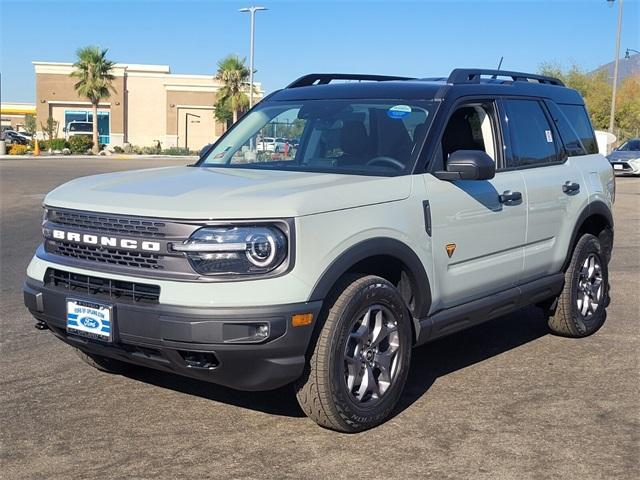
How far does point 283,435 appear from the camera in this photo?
13.7 feet

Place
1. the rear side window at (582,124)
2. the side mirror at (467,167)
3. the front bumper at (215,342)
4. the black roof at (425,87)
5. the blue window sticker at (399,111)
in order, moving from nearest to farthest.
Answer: the front bumper at (215,342), the side mirror at (467,167), the blue window sticker at (399,111), the black roof at (425,87), the rear side window at (582,124)

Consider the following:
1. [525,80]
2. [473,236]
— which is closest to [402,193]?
[473,236]

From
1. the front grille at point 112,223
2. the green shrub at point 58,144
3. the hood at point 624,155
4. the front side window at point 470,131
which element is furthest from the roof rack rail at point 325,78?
the green shrub at point 58,144

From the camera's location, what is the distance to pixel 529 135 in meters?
5.80

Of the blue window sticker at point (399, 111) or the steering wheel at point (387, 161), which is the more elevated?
the blue window sticker at point (399, 111)

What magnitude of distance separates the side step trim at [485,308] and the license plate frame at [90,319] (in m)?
1.80

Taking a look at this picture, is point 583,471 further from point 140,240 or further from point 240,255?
point 140,240

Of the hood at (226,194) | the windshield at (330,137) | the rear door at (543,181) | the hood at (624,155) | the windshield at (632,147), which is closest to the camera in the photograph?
the hood at (226,194)

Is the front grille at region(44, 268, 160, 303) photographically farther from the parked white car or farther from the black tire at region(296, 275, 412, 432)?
the parked white car

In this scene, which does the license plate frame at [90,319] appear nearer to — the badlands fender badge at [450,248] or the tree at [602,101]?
the badlands fender badge at [450,248]

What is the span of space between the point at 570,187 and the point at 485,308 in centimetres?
149

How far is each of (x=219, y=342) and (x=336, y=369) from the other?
0.65 m

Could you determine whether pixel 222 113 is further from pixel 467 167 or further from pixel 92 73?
pixel 467 167

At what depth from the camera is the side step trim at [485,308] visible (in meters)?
4.69
